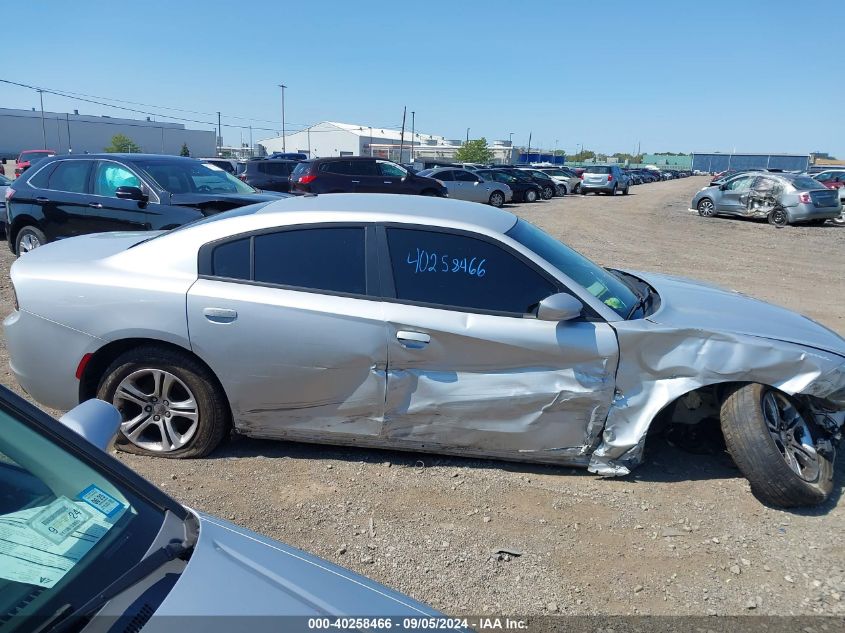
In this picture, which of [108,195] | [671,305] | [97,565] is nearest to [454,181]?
[108,195]

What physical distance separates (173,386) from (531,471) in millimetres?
2254

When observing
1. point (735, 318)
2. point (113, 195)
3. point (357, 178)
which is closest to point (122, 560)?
point (735, 318)

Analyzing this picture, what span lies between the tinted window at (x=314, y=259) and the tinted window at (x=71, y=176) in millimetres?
6248

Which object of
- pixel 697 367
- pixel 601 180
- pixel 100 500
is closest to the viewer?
pixel 100 500

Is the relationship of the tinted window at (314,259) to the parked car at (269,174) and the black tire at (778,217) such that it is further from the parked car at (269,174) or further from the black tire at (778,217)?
the black tire at (778,217)

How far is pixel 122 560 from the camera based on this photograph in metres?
1.57

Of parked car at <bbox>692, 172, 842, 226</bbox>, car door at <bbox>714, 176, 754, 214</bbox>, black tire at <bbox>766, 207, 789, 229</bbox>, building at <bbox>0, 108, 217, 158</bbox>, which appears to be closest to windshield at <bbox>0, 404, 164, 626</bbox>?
black tire at <bbox>766, 207, 789, 229</bbox>

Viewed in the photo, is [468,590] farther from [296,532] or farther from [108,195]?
[108,195]

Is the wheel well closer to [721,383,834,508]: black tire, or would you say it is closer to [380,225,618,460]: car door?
[380,225,618,460]: car door

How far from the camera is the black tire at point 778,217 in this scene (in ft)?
61.3

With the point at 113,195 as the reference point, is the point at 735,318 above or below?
below

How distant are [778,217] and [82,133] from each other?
97064 millimetres

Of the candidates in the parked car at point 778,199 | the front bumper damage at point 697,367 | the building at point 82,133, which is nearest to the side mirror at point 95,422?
the front bumper damage at point 697,367

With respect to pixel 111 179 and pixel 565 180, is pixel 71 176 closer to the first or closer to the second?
pixel 111 179
